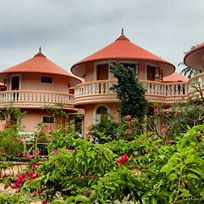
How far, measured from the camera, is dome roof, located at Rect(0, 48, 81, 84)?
29.3m

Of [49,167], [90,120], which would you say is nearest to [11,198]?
[49,167]

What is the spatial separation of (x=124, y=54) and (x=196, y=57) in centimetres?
429

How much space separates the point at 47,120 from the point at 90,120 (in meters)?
5.43

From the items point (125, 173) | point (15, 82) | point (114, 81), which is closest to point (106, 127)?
point (114, 81)

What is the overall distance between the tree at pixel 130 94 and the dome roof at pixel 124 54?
3088 millimetres

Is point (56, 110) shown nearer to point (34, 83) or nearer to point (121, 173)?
point (34, 83)

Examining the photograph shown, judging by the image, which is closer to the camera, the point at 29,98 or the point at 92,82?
the point at 92,82

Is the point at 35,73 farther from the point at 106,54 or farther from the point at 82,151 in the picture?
the point at 82,151

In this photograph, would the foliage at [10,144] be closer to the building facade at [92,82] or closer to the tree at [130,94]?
the tree at [130,94]

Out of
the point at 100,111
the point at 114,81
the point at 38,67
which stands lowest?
the point at 100,111

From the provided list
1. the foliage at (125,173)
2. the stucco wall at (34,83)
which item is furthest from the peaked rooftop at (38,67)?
the foliage at (125,173)

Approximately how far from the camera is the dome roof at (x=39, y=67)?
Answer: 2928 centimetres

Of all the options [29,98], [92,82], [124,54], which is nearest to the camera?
[92,82]

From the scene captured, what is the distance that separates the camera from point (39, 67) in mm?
30109
